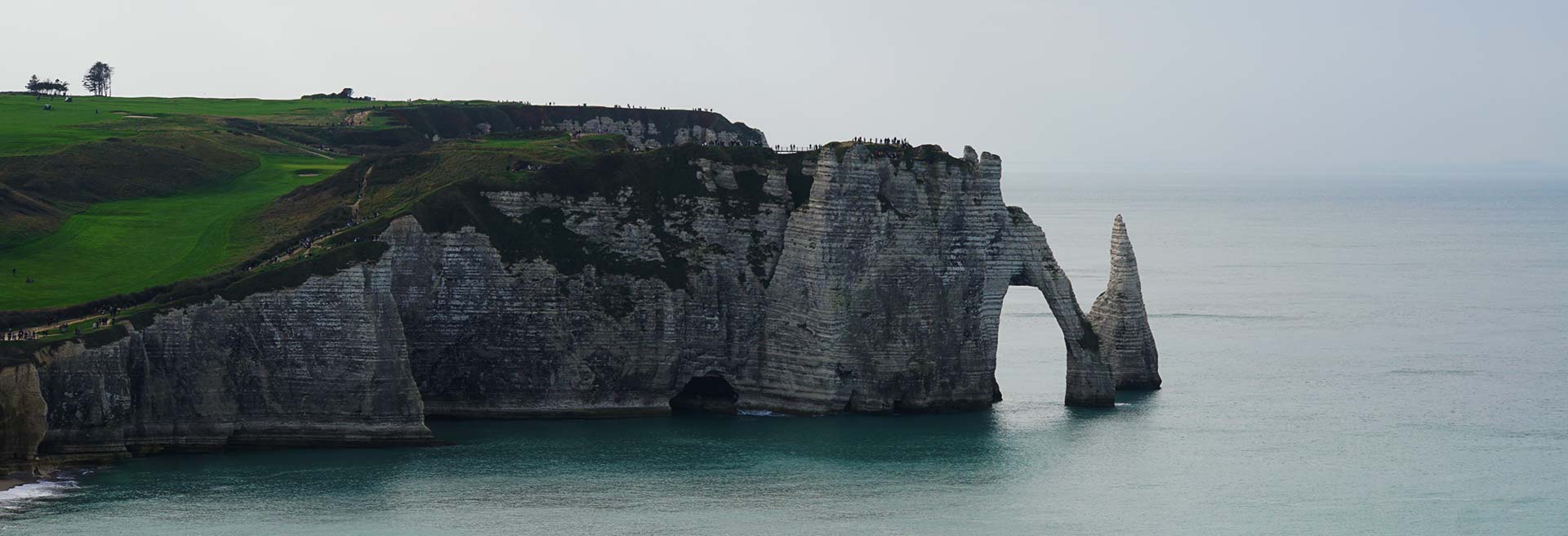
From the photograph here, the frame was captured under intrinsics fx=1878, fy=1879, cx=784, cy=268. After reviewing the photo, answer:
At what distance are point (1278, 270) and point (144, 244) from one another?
316 ft

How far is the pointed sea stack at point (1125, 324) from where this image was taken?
85312 mm

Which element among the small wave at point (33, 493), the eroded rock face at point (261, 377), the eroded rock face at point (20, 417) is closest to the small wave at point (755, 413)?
the eroded rock face at point (261, 377)

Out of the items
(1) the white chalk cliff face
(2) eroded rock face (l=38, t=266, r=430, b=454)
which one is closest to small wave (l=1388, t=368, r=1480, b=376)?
(1) the white chalk cliff face

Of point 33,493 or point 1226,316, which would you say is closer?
point 33,493

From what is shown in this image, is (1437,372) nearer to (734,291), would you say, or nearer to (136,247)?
(734,291)

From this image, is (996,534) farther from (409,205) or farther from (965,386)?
(409,205)

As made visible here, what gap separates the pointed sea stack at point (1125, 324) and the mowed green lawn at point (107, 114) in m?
54.8

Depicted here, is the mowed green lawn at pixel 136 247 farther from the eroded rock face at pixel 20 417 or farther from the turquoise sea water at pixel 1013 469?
the turquoise sea water at pixel 1013 469

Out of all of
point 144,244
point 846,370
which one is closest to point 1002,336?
point 846,370

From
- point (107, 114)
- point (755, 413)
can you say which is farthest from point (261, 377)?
point (107, 114)

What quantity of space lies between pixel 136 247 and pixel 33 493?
2250 cm

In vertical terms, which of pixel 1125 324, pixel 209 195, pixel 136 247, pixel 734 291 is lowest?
pixel 1125 324

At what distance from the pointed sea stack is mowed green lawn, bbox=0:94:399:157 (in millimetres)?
54794

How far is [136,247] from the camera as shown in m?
83.6
